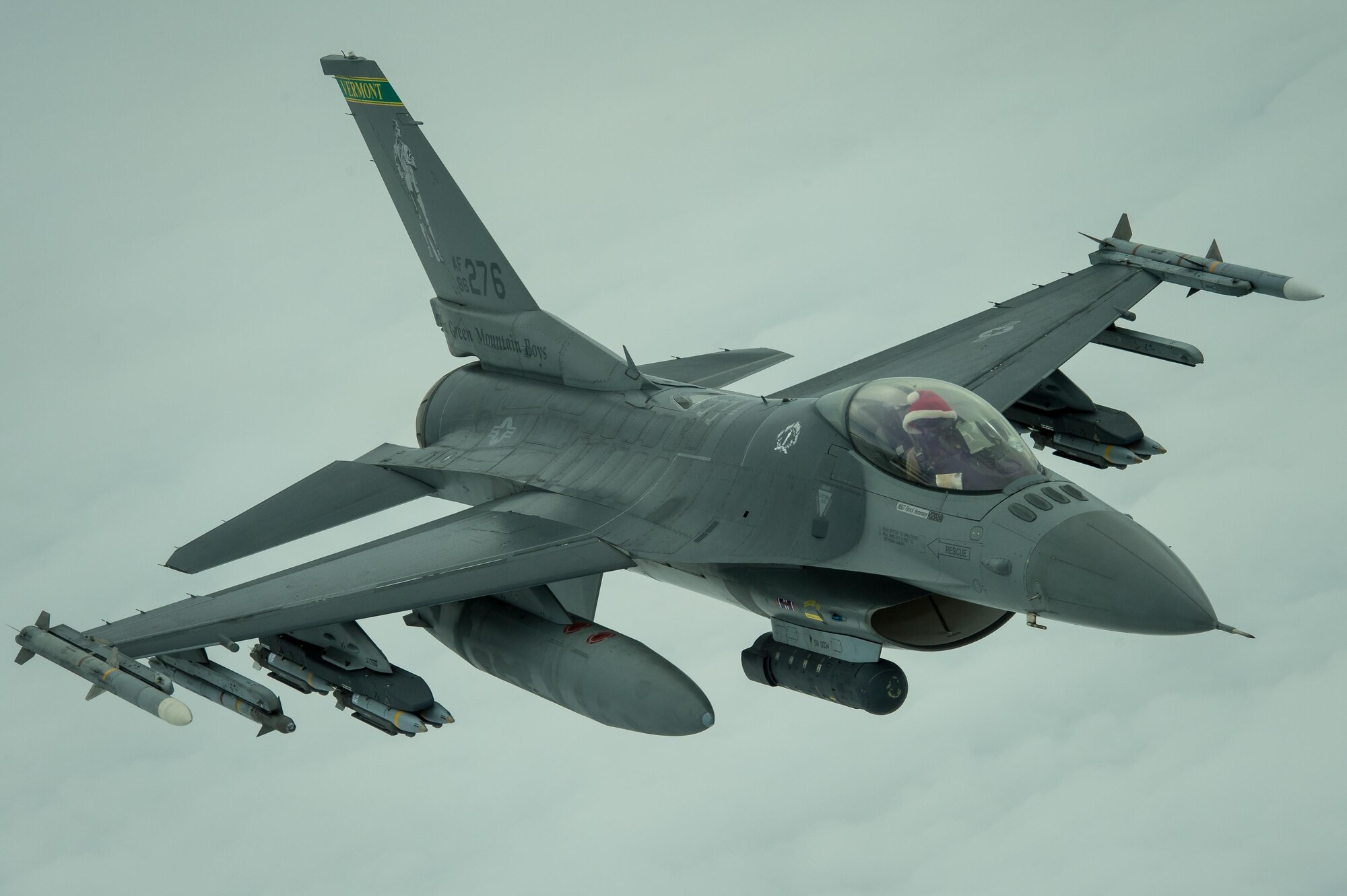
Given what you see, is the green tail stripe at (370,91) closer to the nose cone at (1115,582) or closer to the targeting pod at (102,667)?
the targeting pod at (102,667)

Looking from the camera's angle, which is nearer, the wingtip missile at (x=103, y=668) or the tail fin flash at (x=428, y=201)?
the wingtip missile at (x=103, y=668)

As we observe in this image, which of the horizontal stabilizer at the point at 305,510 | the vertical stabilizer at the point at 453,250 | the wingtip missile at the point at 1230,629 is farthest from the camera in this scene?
the vertical stabilizer at the point at 453,250

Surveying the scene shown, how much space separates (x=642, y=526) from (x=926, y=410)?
10.7 ft

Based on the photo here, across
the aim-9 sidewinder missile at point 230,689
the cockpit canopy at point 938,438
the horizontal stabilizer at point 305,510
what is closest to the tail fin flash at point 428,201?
the horizontal stabilizer at point 305,510

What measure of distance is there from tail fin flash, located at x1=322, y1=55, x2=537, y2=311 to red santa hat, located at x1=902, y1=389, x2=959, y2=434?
6067 mm

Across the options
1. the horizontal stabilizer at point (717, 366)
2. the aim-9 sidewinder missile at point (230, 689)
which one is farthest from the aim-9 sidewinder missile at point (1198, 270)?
the aim-9 sidewinder missile at point (230, 689)

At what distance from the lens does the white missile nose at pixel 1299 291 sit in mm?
16609

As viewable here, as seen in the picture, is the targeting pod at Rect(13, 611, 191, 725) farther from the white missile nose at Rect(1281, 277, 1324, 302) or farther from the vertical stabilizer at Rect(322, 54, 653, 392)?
the white missile nose at Rect(1281, 277, 1324, 302)

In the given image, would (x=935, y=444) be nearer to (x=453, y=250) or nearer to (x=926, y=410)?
(x=926, y=410)

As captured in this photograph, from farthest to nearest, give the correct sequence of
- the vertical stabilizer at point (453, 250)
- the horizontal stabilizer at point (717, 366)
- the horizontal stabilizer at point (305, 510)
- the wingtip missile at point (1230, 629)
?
the horizontal stabilizer at point (717, 366) < the vertical stabilizer at point (453, 250) < the horizontal stabilizer at point (305, 510) < the wingtip missile at point (1230, 629)

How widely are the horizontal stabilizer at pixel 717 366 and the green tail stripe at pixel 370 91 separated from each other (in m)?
4.72

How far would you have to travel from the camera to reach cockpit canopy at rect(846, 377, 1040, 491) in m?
11.9

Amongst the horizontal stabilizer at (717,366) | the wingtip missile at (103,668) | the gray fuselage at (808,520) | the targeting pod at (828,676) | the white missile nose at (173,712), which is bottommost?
the white missile nose at (173,712)

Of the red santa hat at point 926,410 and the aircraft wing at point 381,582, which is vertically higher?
the red santa hat at point 926,410
